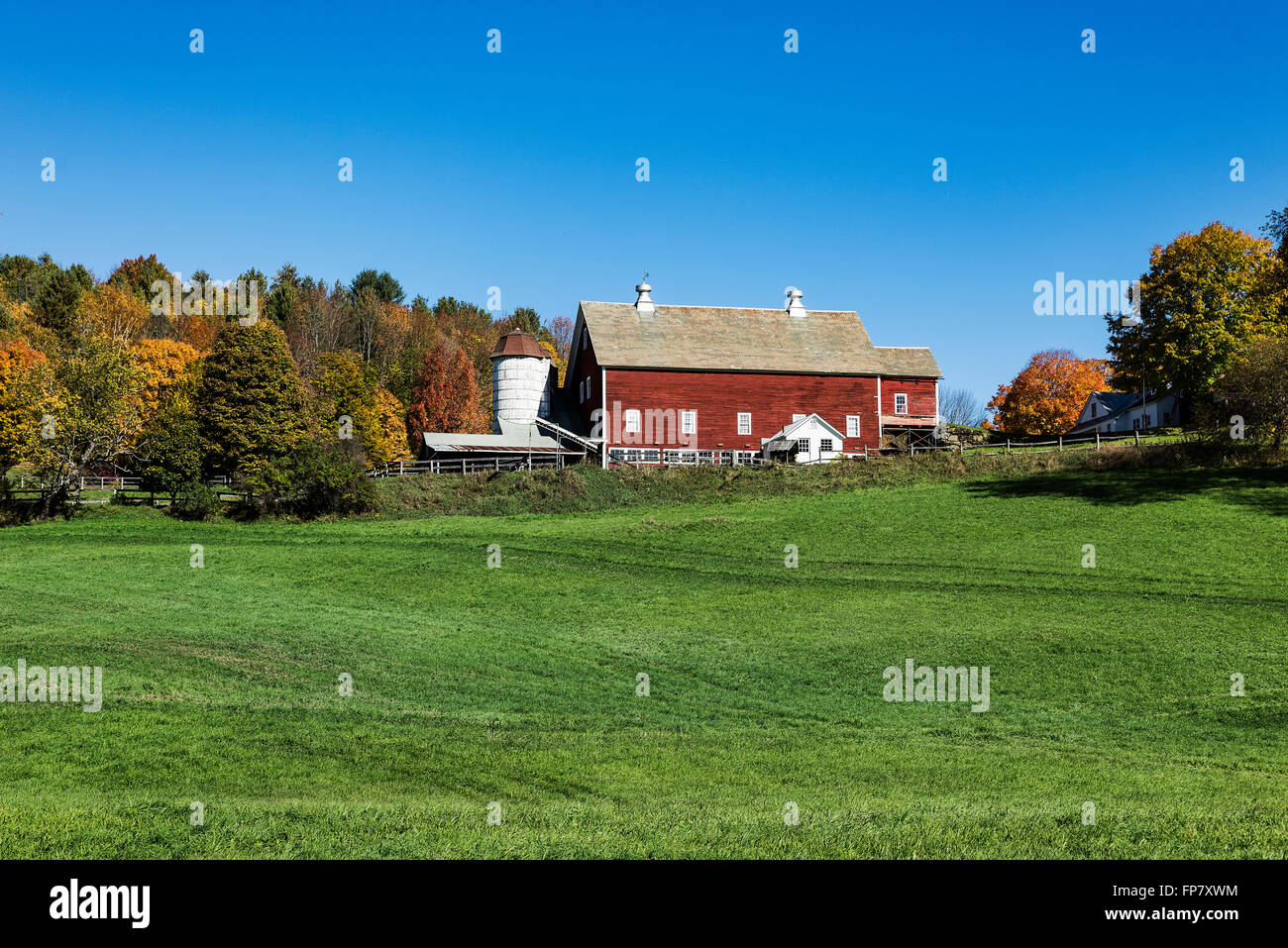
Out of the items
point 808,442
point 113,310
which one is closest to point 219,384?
point 808,442

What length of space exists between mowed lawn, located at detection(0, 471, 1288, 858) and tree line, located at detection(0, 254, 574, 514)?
5.53m

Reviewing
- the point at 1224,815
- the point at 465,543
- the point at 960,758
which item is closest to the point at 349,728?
the point at 960,758

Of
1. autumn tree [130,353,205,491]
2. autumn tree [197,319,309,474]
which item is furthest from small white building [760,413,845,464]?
autumn tree [130,353,205,491]

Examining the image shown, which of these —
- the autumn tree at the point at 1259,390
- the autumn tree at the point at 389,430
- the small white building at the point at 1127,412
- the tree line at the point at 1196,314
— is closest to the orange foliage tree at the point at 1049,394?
the small white building at the point at 1127,412

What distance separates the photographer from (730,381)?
59.1 meters

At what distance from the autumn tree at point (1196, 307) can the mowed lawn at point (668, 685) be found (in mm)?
14984

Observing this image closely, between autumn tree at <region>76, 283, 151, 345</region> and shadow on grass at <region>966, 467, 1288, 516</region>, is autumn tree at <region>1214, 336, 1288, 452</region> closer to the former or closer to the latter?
shadow on grass at <region>966, 467, 1288, 516</region>

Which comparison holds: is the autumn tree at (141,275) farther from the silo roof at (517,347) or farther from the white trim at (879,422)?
the white trim at (879,422)

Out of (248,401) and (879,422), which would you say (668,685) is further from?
(879,422)

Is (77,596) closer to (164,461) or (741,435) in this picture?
(164,461)

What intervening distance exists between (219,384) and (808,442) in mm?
33130

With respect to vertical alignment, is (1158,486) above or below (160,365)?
below

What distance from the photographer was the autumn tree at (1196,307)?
180 ft
